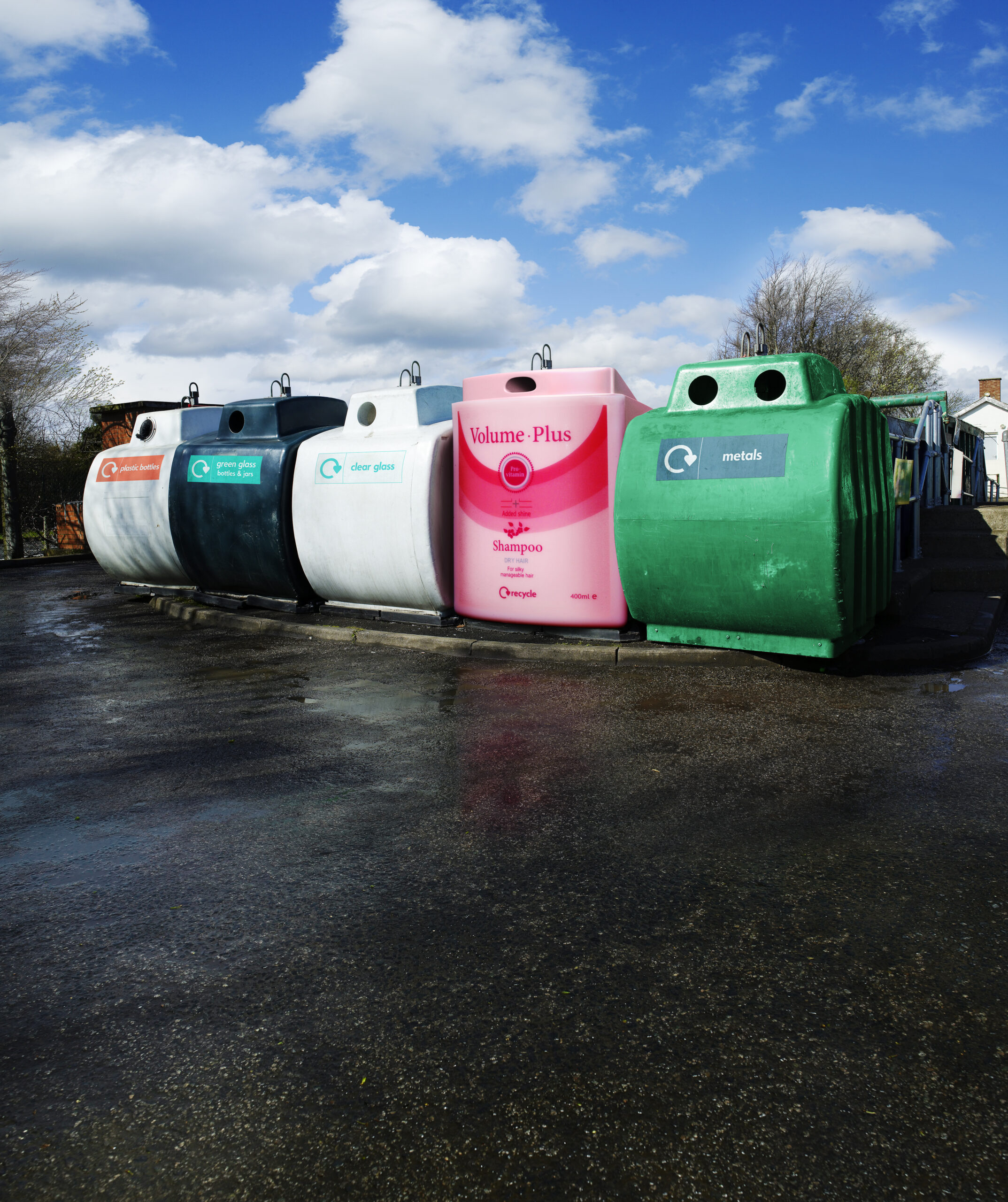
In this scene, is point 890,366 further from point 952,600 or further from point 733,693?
point 733,693

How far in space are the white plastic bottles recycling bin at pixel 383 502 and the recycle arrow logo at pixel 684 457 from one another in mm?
2392

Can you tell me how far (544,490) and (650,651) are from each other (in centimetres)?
160

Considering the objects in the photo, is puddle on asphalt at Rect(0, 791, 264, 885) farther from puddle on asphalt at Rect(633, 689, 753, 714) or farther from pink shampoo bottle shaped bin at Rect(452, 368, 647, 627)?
pink shampoo bottle shaped bin at Rect(452, 368, 647, 627)

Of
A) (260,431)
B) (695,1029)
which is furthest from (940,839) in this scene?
(260,431)

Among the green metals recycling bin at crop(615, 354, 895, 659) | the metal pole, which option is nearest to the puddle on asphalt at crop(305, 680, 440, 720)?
the green metals recycling bin at crop(615, 354, 895, 659)

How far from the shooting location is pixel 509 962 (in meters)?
2.57

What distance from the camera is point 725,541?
6105mm

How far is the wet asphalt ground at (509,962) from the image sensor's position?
73.5 inches

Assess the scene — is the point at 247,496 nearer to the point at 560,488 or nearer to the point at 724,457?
the point at 560,488

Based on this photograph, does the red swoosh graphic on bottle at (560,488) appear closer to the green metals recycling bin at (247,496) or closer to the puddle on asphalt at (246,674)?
the puddle on asphalt at (246,674)

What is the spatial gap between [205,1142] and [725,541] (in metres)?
4.98

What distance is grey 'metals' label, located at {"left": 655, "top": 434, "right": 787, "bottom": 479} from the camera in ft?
19.4

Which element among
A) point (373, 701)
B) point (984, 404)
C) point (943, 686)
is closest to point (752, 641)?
point (943, 686)

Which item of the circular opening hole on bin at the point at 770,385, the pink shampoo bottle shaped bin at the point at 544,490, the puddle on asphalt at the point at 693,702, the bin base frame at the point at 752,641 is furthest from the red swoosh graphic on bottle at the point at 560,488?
the puddle on asphalt at the point at 693,702
